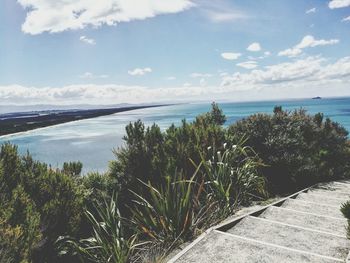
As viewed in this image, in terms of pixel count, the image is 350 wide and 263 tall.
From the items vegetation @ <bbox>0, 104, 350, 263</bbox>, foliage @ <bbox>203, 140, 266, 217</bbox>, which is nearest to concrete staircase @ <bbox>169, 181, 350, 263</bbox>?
vegetation @ <bbox>0, 104, 350, 263</bbox>

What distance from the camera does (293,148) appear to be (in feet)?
30.7

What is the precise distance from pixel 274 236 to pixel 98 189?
16.3 feet

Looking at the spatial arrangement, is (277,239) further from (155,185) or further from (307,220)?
(155,185)

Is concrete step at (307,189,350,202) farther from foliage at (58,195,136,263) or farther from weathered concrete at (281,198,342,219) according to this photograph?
foliage at (58,195,136,263)

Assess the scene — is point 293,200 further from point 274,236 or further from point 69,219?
point 69,219

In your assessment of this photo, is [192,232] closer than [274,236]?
No

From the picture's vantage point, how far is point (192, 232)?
17.0 feet

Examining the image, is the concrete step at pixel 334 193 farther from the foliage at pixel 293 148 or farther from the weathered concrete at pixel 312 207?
the weathered concrete at pixel 312 207

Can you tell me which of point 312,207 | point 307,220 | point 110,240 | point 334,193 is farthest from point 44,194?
point 334,193

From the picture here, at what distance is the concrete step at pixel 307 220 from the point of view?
5141 millimetres

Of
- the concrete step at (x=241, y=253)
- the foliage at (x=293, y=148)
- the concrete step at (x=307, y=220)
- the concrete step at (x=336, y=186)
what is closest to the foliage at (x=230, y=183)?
the concrete step at (x=307, y=220)

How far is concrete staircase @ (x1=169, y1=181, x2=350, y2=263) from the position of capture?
3924 mm

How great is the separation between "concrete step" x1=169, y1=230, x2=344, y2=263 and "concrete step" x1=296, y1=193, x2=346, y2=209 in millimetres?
3318

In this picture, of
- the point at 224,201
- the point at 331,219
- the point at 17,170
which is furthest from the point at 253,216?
the point at 17,170
